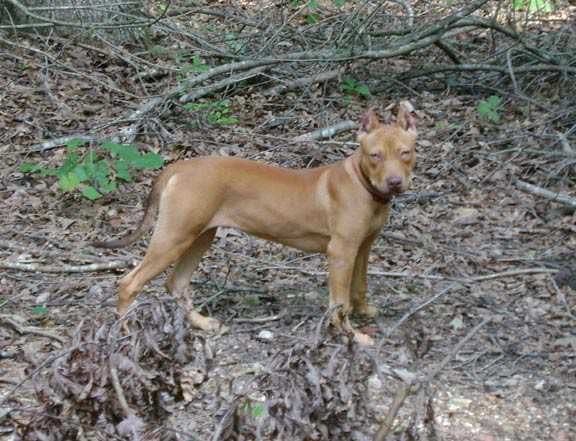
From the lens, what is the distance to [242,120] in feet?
34.1

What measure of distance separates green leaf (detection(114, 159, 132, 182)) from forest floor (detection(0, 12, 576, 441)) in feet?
1.11

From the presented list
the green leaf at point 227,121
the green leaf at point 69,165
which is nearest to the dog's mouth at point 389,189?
the green leaf at point 69,165

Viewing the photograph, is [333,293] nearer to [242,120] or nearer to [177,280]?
[177,280]

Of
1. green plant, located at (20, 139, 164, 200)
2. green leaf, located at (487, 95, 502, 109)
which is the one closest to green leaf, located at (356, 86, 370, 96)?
green leaf, located at (487, 95, 502, 109)

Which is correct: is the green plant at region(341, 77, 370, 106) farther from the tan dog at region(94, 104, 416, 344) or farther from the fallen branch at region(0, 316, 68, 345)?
the fallen branch at region(0, 316, 68, 345)

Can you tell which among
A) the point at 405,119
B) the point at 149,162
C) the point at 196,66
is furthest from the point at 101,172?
the point at 405,119

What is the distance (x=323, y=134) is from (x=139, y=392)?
6769 millimetres

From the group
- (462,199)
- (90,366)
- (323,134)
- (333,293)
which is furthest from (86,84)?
(90,366)

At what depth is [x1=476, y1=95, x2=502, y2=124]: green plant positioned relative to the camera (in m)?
10.1

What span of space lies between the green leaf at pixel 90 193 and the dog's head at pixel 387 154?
3327mm

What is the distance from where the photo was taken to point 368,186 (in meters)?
6.23

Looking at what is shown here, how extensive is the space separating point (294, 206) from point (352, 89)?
4.66 meters

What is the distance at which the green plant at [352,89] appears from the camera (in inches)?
424

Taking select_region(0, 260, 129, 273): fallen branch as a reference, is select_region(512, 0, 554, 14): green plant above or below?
above
